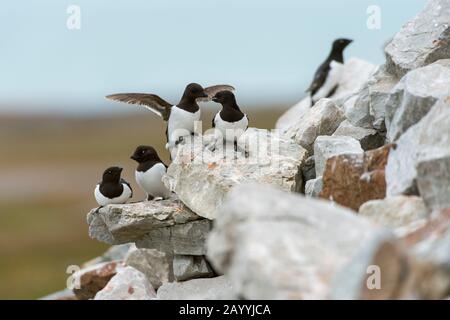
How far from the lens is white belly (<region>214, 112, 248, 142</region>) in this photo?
14461 millimetres

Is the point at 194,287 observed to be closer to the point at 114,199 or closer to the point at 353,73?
the point at 114,199

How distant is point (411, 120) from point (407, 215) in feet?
7.27

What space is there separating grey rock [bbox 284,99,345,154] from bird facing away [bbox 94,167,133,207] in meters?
2.89

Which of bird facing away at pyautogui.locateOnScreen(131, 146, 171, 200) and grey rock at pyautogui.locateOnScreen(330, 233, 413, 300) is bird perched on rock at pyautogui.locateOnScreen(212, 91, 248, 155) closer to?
bird facing away at pyautogui.locateOnScreen(131, 146, 171, 200)

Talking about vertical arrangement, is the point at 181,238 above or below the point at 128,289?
above

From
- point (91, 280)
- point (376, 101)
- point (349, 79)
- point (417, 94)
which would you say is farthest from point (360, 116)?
point (349, 79)

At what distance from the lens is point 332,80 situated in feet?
82.8

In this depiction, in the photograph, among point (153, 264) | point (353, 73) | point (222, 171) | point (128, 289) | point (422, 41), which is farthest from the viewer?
point (353, 73)

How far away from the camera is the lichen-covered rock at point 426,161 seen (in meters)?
10.3

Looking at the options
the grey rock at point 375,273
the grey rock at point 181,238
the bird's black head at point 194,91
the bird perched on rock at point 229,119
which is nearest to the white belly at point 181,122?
the bird's black head at point 194,91

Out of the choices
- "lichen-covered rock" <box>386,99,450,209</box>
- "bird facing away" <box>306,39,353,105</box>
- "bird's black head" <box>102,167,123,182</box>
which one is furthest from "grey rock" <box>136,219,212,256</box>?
"bird facing away" <box>306,39,353,105</box>

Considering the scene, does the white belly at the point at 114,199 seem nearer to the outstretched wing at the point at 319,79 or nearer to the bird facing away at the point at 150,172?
the bird facing away at the point at 150,172

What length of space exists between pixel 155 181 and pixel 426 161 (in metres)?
5.78
